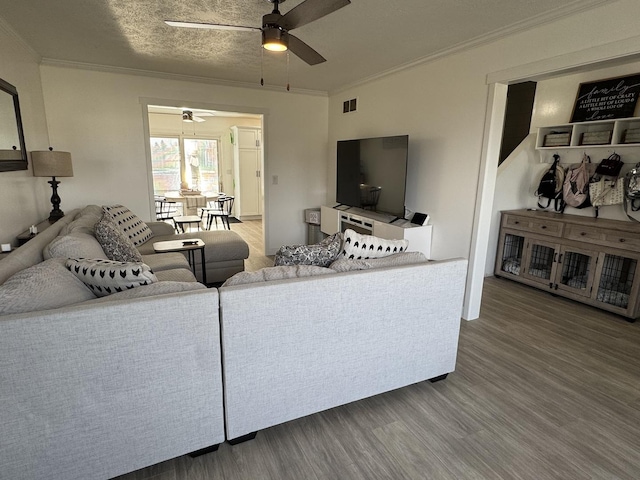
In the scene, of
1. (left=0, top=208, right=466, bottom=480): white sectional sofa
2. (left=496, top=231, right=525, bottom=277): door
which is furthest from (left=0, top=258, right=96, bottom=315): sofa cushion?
(left=496, top=231, right=525, bottom=277): door

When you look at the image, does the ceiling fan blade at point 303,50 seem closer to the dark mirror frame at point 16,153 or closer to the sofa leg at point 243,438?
the dark mirror frame at point 16,153

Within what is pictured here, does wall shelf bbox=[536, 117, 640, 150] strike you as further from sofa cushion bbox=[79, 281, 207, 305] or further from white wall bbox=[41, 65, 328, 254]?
sofa cushion bbox=[79, 281, 207, 305]

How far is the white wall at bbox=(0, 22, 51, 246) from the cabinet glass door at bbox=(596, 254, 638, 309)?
5.37 meters

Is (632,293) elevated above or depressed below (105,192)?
below

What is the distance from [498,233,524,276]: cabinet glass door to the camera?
4375 mm

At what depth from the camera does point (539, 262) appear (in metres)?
4.13

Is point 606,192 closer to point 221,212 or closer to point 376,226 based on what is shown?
point 376,226

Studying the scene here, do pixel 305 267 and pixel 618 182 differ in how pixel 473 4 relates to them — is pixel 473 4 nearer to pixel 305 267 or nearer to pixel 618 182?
pixel 305 267

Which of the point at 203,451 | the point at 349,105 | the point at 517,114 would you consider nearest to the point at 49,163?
the point at 203,451

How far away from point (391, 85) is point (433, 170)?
1.27 m

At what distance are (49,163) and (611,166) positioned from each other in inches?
224

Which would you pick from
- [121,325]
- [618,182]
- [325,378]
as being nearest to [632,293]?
[618,182]

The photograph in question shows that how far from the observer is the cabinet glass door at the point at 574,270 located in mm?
3652

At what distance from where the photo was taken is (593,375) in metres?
2.42
